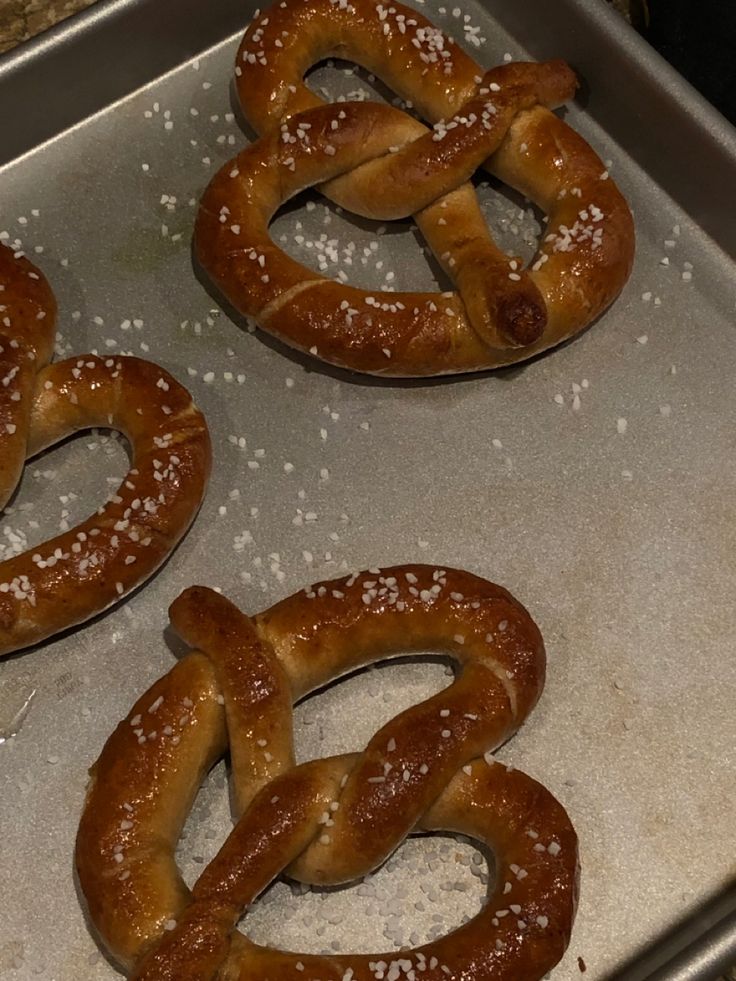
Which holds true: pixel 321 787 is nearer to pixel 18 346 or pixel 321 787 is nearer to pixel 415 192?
pixel 18 346

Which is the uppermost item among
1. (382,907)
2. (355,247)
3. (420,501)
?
(355,247)

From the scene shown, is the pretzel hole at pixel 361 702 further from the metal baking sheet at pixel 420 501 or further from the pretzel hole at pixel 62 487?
the pretzel hole at pixel 62 487

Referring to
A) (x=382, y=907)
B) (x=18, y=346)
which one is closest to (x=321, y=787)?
(x=382, y=907)

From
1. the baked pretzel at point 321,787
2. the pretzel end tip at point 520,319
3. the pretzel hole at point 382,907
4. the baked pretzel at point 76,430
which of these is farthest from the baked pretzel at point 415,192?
the pretzel hole at point 382,907

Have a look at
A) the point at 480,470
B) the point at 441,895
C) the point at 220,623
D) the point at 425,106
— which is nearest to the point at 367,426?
the point at 480,470

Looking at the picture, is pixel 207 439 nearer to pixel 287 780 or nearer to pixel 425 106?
pixel 287 780

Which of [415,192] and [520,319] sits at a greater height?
[415,192]

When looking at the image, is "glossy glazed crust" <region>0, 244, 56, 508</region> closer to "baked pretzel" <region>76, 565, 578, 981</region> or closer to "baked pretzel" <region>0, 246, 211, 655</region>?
"baked pretzel" <region>0, 246, 211, 655</region>
